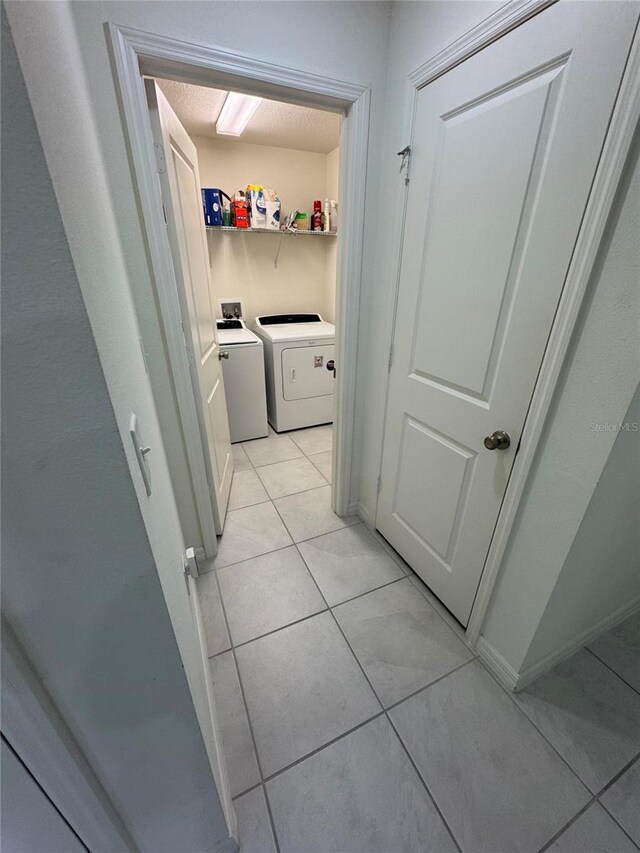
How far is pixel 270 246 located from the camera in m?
3.26

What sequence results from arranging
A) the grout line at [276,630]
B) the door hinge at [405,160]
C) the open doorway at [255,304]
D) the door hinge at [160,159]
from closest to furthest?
the door hinge at [160,159], the door hinge at [405,160], the grout line at [276,630], the open doorway at [255,304]

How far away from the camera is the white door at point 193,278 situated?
4.09 ft

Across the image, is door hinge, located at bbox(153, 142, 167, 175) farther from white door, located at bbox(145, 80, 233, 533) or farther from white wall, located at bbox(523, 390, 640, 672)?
white wall, located at bbox(523, 390, 640, 672)

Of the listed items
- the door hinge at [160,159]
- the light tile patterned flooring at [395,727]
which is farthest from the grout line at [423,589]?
the door hinge at [160,159]

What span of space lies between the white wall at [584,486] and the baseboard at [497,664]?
25 millimetres

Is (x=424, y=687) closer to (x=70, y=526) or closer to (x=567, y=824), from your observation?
(x=567, y=824)

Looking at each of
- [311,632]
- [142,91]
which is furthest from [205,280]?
[311,632]

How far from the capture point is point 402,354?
151cm

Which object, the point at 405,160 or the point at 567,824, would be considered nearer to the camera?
the point at 567,824

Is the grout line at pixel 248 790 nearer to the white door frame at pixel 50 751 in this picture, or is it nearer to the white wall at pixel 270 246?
the white door frame at pixel 50 751

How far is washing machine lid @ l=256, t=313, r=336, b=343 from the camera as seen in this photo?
2.90 m

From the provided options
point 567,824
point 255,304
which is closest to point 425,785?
point 567,824

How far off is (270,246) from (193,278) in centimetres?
197

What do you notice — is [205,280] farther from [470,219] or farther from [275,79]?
[470,219]
